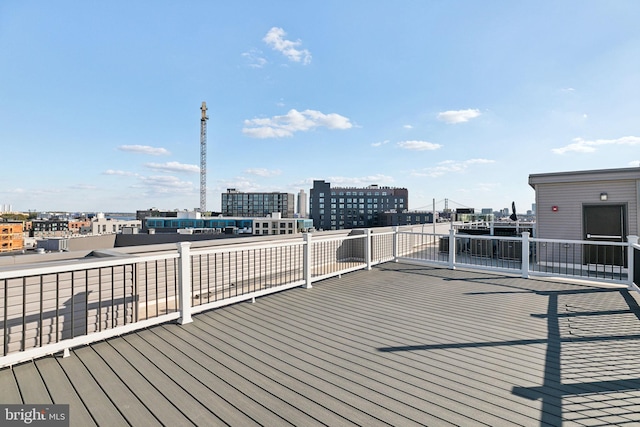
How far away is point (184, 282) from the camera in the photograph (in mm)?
3541

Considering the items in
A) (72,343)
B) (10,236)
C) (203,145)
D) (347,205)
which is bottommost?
(10,236)

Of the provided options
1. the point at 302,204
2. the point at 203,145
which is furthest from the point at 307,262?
the point at 302,204

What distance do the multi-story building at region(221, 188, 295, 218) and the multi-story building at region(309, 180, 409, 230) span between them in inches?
806

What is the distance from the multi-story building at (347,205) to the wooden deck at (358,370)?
257 feet

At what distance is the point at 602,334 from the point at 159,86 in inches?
794

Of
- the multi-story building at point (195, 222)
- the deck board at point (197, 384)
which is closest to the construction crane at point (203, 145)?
the multi-story building at point (195, 222)

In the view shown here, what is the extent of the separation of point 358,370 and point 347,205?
8356cm

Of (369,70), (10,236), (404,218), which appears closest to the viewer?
(369,70)

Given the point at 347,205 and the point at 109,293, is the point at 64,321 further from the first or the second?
the point at 347,205

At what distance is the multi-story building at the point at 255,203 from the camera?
103 meters

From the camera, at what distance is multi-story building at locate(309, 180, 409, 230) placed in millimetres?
83812

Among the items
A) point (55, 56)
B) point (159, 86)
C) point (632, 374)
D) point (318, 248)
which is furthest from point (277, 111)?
point (632, 374)

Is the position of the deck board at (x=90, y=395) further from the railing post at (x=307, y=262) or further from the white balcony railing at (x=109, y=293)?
the railing post at (x=307, y=262)

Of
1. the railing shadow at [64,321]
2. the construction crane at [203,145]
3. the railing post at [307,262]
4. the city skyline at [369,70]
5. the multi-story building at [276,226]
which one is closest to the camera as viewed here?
the railing shadow at [64,321]
